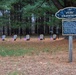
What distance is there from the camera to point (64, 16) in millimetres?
9172

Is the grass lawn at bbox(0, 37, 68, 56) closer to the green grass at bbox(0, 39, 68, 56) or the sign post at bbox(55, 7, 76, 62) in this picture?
the green grass at bbox(0, 39, 68, 56)

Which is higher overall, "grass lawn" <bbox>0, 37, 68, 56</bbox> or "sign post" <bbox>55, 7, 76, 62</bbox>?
"sign post" <bbox>55, 7, 76, 62</bbox>

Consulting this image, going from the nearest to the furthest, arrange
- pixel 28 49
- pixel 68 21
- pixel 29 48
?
pixel 68 21 → pixel 28 49 → pixel 29 48

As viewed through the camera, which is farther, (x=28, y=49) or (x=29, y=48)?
(x=29, y=48)

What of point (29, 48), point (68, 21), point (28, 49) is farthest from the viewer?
point (29, 48)

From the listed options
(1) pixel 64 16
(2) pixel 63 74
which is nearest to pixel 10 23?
(1) pixel 64 16

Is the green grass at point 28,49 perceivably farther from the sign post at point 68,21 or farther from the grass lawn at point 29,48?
the sign post at point 68,21

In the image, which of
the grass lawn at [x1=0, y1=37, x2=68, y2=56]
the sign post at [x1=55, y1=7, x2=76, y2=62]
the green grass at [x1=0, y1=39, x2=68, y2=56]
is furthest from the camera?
the grass lawn at [x1=0, y1=37, x2=68, y2=56]

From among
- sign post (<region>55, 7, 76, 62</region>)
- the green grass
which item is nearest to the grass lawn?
the green grass

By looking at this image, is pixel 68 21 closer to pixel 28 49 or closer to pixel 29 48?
pixel 28 49

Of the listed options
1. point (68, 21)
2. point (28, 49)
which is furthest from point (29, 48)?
point (68, 21)

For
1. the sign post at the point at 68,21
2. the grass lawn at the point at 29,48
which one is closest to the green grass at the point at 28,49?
the grass lawn at the point at 29,48

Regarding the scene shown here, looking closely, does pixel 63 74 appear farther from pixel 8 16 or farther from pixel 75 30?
pixel 8 16

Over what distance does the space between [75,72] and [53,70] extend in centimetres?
61
